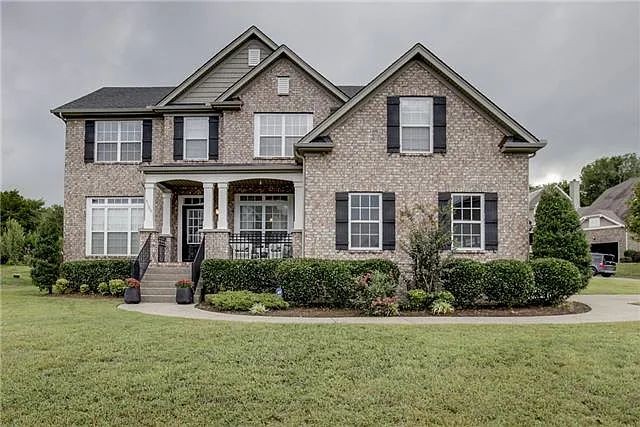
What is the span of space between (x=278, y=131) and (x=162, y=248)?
586 cm

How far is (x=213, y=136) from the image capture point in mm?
18734

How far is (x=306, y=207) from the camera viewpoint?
15.0m

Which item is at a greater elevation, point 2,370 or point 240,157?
point 240,157

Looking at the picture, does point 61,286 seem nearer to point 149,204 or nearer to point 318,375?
point 149,204

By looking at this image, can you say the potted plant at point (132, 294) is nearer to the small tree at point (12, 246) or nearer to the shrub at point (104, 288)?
the shrub at point (104, 288)

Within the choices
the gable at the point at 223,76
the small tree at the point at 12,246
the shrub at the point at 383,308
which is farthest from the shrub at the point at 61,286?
the small tree at the point at 12,246

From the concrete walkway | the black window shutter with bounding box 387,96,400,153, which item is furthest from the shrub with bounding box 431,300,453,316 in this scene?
the black window shutter with bounding box 387,96,400,153

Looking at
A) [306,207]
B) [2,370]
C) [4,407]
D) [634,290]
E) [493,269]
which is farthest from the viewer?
[634,290]

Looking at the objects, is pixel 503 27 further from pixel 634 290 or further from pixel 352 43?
pixel 634 290

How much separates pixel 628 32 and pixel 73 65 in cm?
Result: 2068

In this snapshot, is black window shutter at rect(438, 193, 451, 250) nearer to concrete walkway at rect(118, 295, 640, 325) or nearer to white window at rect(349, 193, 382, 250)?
white window at rect(349, 193, 382, 250)

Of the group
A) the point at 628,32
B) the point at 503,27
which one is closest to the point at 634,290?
the point at 628,32

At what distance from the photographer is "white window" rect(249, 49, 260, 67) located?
19734 millimetres

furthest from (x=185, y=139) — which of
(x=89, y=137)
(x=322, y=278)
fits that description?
(x=322, y=278)
